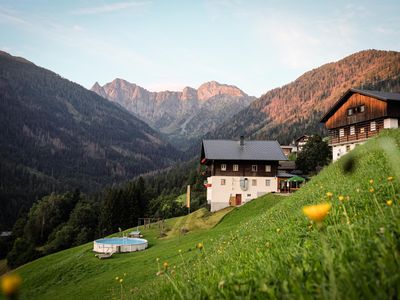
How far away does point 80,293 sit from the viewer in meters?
20.6

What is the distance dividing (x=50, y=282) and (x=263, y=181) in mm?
35869

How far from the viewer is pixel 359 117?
49.1 m

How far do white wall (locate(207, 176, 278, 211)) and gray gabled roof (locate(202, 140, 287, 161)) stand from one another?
361 cm

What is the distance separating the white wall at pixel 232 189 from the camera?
171 feet

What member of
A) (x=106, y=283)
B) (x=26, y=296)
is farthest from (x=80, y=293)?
(x=26, y=296)

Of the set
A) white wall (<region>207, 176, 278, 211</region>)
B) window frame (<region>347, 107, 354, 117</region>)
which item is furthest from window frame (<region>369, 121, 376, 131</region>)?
white wall (<region>207, 176, 278, 211</region>)

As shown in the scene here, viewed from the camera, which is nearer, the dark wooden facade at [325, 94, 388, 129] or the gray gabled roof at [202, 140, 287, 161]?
the dark wooden facade at [325, 94, 388, 129]

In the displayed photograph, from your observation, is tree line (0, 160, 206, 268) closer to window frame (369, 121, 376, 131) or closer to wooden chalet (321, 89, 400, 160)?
wooden chalet (321, 89, 400, 160)

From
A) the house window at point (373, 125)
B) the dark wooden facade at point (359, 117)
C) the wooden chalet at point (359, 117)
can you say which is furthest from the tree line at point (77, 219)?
the house window at point (373, 125)

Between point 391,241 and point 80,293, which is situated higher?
point 391,241

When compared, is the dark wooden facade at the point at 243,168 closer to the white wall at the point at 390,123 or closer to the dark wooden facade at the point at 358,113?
the dark wooden facade at the point at 358,113

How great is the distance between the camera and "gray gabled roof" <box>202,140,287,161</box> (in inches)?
2073

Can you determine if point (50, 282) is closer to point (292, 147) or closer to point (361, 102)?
point (361, 102)

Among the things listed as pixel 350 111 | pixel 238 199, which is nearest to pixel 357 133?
pixel 350 111
